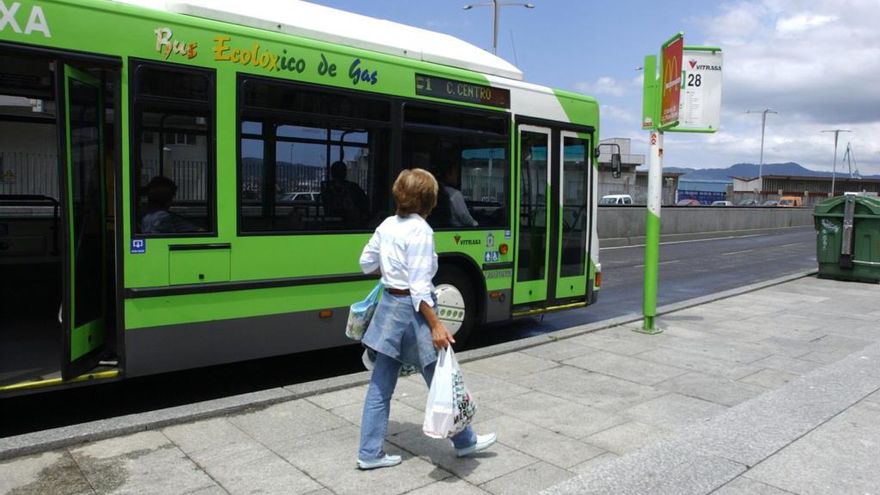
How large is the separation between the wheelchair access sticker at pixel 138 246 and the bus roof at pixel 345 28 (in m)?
1.77

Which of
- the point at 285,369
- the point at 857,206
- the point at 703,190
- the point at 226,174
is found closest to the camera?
the point at 226,174

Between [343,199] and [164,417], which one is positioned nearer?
[164,417]

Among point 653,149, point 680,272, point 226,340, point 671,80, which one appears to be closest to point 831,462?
point 226,340

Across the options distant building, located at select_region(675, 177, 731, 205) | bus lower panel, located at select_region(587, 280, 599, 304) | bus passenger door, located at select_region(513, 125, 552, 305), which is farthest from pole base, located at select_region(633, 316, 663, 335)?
distant building, located at select_region(675, 177, 731, 205)

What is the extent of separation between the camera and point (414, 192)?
4.00 m

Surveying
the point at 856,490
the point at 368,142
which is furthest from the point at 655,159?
the point at 856,490

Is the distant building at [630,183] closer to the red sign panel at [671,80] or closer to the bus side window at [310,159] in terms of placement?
the red sign panel at [671,80]

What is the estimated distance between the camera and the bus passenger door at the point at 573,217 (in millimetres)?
8586

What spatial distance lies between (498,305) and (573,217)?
5.68ft

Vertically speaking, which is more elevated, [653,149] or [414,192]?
[653,149]

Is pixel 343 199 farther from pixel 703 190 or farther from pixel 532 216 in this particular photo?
pixel 703 190

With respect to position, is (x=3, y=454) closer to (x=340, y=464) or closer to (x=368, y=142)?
(x=340, y=464)

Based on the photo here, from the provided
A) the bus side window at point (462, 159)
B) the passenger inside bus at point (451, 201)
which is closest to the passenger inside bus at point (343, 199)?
the bus side window at point (462, 159)

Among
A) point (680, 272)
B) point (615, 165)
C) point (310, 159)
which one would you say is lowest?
point (680, 272)
